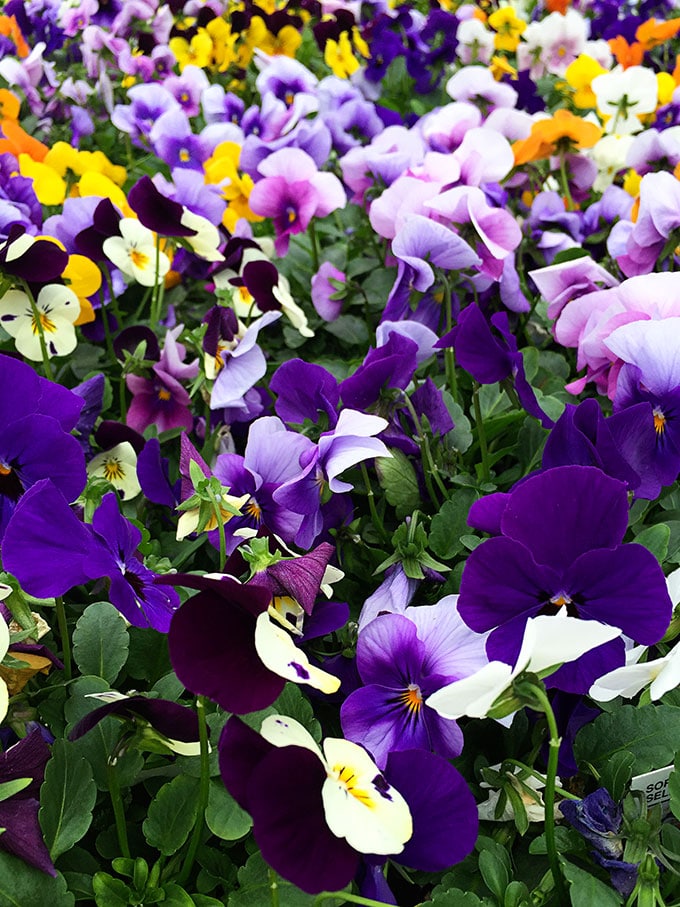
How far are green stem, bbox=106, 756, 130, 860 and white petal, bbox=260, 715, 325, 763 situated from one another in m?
0.17

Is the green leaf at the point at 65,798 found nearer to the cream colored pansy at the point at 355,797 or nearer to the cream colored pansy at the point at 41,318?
the cream colored pansy at the point at 355,797

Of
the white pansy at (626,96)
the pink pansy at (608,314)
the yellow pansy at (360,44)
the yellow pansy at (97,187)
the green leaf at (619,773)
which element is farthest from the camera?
the yellow pansy at (360,44)

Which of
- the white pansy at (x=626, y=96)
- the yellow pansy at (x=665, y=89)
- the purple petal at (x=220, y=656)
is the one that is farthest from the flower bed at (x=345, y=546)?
the yellow pansy at (x=665, y=89)

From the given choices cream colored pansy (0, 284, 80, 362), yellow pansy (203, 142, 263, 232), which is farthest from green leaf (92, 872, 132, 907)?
yellow pansy (203, 142, 263, 232)

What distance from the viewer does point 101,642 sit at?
755 millimetres

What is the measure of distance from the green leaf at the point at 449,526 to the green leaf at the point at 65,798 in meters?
0.37

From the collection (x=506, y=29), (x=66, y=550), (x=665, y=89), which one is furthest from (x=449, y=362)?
(x=506, y=29)

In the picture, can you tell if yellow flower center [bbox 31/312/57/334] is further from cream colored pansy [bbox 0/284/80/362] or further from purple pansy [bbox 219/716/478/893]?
purple pansy [bbox 219/716/478/893]

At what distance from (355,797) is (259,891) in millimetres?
165

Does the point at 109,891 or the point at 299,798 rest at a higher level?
the point at 299,798

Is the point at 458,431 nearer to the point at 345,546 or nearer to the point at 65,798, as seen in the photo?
the point at 345,546

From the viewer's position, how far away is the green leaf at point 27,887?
1.94ft

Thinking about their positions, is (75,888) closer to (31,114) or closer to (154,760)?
(154,760)

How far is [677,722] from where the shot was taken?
735mm
